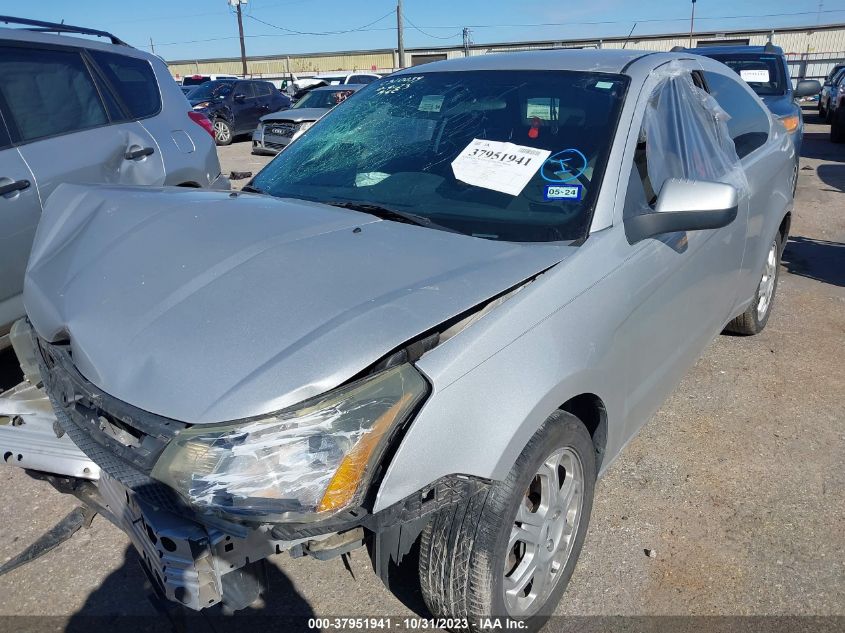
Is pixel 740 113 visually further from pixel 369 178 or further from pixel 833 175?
pixel 833 175

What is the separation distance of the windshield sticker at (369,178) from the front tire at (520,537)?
1233mm

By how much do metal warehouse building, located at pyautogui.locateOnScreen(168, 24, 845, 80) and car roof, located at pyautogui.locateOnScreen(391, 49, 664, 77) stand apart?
82.2ft

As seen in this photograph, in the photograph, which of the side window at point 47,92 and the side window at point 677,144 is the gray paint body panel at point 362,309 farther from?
the side window at point 47,92

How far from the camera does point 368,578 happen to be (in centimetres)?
253

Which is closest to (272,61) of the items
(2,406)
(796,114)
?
(796,114)

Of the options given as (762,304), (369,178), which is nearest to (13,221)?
(369,178)

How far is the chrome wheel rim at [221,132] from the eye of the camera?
17.7 meters

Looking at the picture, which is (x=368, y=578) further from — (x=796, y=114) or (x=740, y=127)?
(x=796, y=114)

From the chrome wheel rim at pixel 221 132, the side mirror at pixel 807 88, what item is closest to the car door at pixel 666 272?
the side mirror at pixel 807 88

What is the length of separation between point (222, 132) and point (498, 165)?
16.7 metres

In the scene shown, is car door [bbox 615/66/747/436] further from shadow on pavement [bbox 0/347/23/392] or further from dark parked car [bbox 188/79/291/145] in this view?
dark parked car [bbox 188/79/291/145]

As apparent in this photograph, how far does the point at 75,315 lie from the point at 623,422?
1.86m

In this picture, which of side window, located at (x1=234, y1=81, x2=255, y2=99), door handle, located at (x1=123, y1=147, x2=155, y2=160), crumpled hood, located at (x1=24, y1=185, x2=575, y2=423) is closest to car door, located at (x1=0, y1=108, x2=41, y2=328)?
door handle, located at (x1=123, y1=147, x2=155, y2=160)

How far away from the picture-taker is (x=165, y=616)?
2312mm
